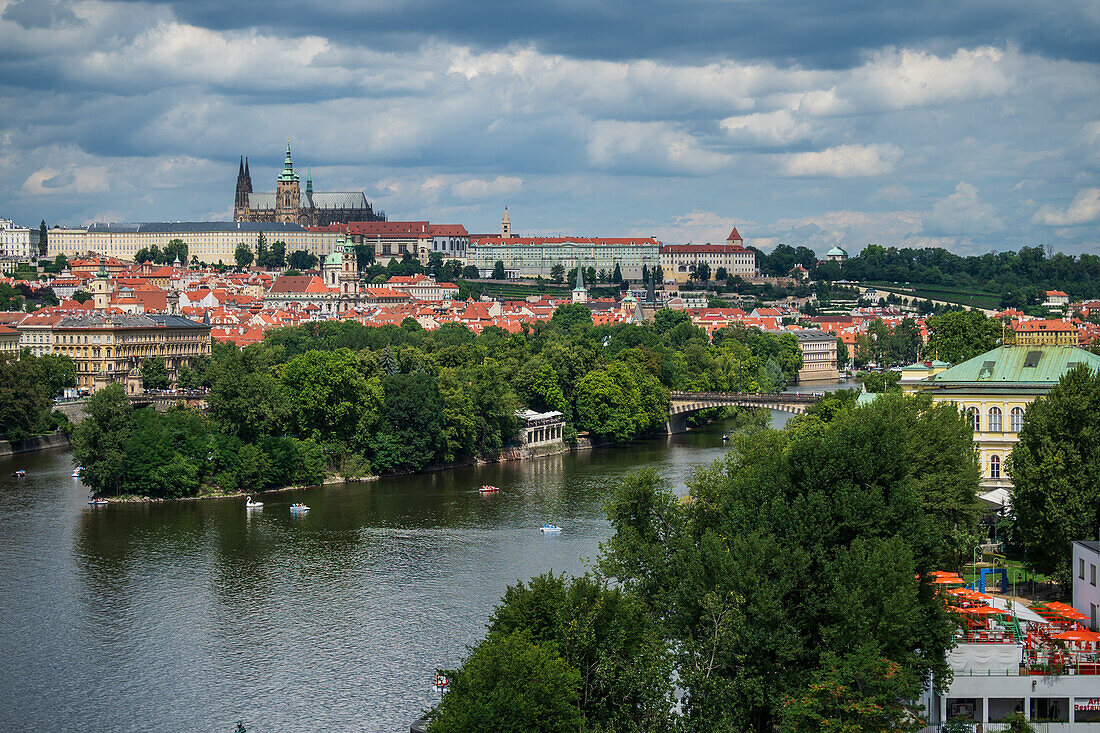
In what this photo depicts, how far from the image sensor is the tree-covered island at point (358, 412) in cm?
3881

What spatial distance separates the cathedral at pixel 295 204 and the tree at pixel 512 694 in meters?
145

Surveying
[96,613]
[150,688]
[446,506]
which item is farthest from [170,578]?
[446,506]

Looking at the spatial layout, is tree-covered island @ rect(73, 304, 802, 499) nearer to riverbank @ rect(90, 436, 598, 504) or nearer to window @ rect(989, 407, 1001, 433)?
riverbank @ rect(90, 436, 598, 504)

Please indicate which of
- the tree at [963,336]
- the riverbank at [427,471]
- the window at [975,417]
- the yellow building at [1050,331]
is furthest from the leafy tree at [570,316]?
the window at [975,417]

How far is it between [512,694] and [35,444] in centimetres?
Result: 3954

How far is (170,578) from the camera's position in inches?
1148

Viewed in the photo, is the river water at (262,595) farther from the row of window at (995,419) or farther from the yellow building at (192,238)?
the yellow building at (192,238)

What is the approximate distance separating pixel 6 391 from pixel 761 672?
127ft

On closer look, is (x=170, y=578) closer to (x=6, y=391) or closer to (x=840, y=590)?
(x=840, y=590)

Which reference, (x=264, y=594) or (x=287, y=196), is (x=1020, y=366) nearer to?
(x=264, y=594)

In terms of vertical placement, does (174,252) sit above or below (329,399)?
above

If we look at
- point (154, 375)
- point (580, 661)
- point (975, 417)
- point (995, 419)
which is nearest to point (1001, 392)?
point (995, 419)

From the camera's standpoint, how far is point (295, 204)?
520 ft

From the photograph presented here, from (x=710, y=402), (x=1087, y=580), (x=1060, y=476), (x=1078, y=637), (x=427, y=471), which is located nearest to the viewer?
(x=1078, y=637)
